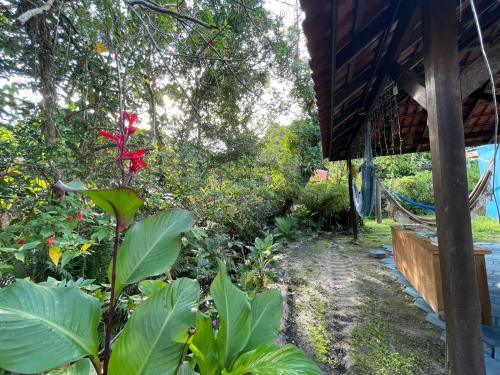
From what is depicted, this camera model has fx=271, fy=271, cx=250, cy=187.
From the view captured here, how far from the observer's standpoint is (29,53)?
2080 millimetres

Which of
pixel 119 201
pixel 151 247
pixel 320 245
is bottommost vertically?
pixel 320 245

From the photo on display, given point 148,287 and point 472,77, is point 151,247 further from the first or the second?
point 472,77

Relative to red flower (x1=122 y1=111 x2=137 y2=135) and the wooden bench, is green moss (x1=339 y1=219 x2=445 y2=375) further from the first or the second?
red flower (x1=122 y1=111 x2=137 y2=135)

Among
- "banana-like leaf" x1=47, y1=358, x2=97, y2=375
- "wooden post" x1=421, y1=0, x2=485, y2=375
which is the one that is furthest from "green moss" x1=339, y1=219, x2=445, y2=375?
"banana-like leaf" x1=47, y1=358, x2=97, y2=375

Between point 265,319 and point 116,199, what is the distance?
2.39 ft

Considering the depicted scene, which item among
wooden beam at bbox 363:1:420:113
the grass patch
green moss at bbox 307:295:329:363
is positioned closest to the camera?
wooden beam at bbox 363:1:420:113

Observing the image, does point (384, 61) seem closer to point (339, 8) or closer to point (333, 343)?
point (339, 8)

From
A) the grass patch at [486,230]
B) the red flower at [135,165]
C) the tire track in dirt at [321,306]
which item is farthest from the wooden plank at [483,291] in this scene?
the grass patch at [486,230]

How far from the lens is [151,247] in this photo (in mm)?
743

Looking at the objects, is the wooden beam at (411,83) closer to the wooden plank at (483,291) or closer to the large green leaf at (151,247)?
the large green leaf at (151,247)

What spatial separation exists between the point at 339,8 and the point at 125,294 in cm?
220

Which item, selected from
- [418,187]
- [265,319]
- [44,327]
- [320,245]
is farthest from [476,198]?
[418,187]

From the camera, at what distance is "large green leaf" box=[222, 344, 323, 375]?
67 centimetres

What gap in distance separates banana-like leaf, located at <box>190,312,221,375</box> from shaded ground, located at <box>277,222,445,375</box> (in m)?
1.13
